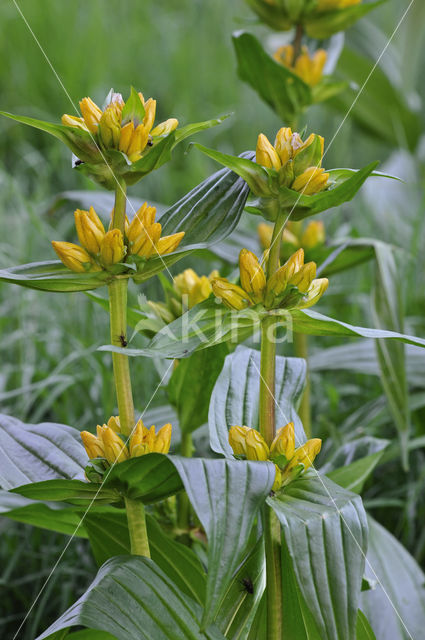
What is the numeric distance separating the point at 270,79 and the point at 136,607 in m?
0.77

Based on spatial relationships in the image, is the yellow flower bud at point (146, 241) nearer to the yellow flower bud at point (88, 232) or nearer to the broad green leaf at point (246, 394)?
the yellow flower bud at point (88, 232)

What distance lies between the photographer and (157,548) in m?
0.67

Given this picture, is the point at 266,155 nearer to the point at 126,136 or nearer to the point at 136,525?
the point at 126,136

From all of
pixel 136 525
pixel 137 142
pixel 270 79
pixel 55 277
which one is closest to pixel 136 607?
pixel 136 525

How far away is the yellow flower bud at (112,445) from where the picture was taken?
55 centimetres

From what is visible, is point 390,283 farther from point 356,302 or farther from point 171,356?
point 171,356

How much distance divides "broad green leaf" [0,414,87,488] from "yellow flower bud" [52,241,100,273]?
18 centimetres

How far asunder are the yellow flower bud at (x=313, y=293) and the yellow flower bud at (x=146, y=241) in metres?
0.13

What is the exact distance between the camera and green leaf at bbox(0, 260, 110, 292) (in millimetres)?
550

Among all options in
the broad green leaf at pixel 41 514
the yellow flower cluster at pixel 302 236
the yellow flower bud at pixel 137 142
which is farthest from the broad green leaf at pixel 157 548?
the yellow flower cluster at pixel 302 236

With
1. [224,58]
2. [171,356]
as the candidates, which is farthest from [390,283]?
[224,58]

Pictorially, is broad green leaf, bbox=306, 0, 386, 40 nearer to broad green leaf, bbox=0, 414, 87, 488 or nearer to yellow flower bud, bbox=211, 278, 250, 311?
yellow flower bud, bbox=211, 278, 250, 311

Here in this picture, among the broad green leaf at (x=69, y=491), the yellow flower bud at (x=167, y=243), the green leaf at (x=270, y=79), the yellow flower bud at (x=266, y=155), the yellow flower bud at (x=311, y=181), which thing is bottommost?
the broad green leaf at (x=69, y=491)

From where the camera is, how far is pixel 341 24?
1.04 metres
